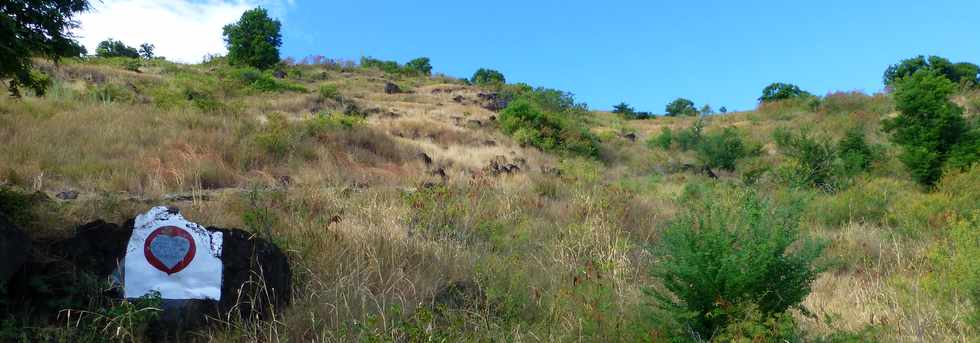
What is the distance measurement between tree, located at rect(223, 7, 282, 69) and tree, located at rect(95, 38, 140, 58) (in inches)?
288

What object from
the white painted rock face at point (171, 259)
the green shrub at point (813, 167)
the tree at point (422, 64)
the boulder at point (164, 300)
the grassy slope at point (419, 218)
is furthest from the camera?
the tree at point (422, 64)

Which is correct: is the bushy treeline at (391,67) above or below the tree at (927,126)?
above

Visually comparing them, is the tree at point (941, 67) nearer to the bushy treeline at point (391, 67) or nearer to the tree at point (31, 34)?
the bushy treeline at point (391, 67)

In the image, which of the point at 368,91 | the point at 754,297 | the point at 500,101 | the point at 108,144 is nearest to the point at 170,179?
the point at 108,144

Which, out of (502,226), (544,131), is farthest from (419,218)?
(544,131)

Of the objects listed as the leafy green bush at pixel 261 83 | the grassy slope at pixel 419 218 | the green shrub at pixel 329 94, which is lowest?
the grassy slope at pixel 419 218

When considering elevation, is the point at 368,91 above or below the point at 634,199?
above

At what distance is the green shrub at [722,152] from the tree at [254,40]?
97.8 ft

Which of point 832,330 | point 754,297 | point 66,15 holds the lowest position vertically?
point 832,330

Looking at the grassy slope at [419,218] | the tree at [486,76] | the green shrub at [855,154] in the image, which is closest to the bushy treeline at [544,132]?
the grassy slope at [419,218]

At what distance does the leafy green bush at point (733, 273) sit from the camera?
3.52 m

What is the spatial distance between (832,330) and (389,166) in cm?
999

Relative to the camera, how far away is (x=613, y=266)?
514cm

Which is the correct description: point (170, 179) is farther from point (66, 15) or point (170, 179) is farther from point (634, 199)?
point (634, 199)
